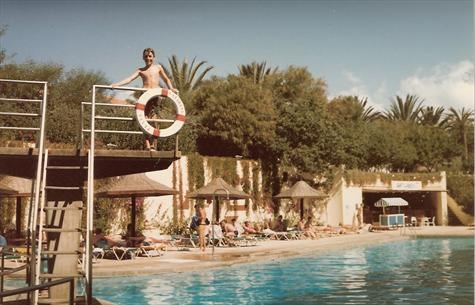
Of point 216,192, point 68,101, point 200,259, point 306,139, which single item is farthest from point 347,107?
point 200,259

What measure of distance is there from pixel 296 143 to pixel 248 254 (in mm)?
14595

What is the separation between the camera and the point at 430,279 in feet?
41.4

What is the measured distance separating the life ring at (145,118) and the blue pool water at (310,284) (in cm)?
442

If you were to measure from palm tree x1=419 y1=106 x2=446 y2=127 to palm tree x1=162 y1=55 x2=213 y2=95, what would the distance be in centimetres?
2669

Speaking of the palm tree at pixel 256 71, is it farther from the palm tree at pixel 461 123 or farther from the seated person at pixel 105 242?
the seated person at pixel 105 242

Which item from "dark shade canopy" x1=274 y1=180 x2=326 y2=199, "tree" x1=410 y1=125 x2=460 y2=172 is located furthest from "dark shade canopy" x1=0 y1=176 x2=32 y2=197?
"tree" x1=410 y1=125 x2=460 y2=172

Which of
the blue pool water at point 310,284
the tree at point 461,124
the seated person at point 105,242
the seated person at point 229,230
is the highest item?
the tree at point 461,124

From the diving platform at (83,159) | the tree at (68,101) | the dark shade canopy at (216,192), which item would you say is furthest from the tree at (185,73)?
the diving platform at (83,159)

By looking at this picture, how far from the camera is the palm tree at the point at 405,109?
57.1 meters

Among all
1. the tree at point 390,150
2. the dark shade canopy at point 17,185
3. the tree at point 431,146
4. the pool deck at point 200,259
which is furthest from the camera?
the tree at point 431,146

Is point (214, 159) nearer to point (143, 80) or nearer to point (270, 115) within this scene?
point (270, 115)

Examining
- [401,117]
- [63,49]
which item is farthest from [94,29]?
[401,117]

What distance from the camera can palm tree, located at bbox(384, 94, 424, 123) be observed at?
187 feet

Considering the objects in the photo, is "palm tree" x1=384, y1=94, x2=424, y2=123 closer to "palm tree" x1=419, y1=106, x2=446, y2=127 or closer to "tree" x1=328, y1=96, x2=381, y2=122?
"palm tree" x1=419, y1=106, x2=446, y2=127
